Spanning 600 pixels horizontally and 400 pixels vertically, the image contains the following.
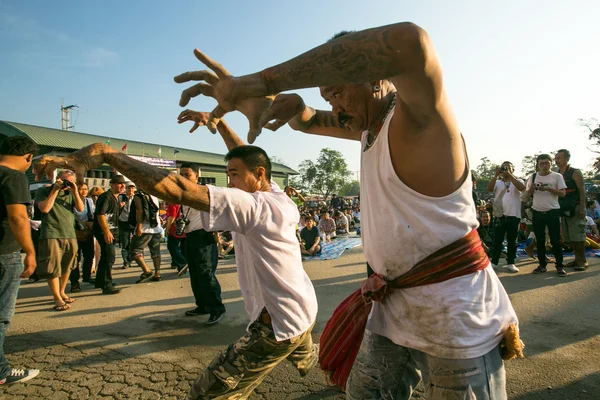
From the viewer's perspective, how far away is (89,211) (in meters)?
6.70

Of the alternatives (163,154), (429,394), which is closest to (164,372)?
(429,394)

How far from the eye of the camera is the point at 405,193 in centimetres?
129

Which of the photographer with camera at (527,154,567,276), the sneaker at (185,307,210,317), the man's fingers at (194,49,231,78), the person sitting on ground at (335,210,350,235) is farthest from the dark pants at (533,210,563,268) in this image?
the person sitting on ground at (335,210,350,235)

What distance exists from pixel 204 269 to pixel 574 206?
6.23 meters

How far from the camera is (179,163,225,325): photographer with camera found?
4.27 meters

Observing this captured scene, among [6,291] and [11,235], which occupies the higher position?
[11,235]

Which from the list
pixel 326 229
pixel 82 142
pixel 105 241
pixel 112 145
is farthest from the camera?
pixel 112 145

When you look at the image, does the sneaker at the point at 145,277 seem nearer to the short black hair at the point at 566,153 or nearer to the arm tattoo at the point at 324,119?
the arm tattoo at the point at 324,119

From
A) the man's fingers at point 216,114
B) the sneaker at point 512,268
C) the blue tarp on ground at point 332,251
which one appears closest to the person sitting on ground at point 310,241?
the blue tarp on ground at point 332,251

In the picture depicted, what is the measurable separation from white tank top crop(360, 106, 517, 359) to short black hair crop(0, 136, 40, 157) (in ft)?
10.4

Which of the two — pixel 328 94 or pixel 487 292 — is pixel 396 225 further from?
pixel 328 94

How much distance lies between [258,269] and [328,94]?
1119mm

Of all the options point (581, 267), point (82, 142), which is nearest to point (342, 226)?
point (581, 267)

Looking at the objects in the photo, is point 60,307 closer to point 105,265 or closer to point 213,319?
point 105,265
